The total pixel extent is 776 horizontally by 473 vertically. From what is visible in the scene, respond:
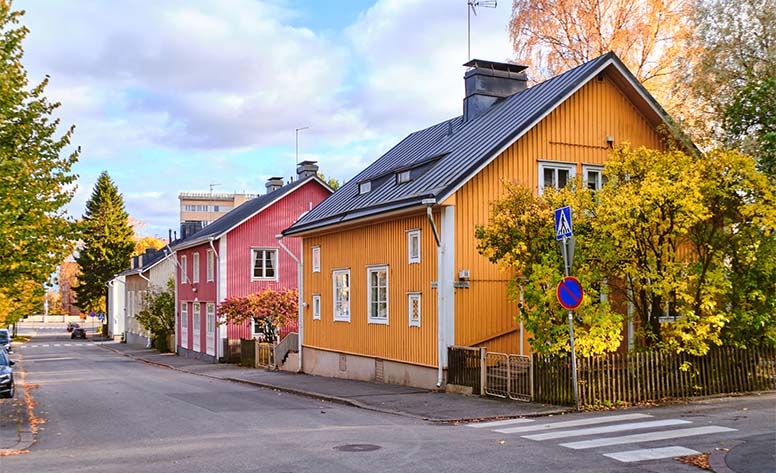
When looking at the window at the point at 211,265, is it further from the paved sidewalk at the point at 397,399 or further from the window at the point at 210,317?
the paved sidewalk at the point at 397,399

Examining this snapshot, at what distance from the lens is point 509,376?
16.5 m

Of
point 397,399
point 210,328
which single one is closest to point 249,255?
point 210,328

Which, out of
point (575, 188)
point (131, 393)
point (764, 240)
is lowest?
point (131, 393)

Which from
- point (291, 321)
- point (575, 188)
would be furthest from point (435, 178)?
point (291, 321)

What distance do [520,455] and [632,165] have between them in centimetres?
814

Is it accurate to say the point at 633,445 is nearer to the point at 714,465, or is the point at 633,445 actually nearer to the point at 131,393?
the point at 714,465

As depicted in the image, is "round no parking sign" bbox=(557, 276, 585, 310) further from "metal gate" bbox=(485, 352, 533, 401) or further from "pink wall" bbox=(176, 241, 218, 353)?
"pink wall" bbox=(176, 241, 218, 353)

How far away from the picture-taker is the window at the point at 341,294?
984 inches

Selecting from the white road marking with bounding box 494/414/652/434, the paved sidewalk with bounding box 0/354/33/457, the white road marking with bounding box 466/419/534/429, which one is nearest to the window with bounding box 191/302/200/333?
the paved sidewalk with bounding box 0/354/33/457

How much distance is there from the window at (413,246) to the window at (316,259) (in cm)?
692

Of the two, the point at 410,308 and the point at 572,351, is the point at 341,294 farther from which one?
the point at 572,351

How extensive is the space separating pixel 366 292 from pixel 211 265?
18.5 meters

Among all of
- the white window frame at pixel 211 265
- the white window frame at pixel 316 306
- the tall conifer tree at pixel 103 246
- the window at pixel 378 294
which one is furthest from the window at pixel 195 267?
the tall conifer tree at pixel 103 246

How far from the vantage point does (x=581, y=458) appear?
10.2 metres
